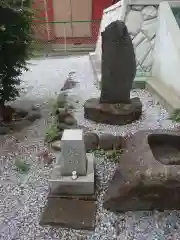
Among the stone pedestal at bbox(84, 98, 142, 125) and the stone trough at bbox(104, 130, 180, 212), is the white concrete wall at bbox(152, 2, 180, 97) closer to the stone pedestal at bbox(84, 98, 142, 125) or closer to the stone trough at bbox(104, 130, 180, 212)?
the stone pedestal at bbox(84, 98, 142, 125)

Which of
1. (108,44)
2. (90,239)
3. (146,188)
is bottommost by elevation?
(90,239)

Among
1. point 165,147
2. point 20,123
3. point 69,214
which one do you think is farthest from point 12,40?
point 69,214

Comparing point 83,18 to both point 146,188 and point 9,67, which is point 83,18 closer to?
point 9,67

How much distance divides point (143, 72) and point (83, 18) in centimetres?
612

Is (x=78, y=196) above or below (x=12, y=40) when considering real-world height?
below

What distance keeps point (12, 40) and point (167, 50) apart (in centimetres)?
272

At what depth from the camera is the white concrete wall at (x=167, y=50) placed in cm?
473

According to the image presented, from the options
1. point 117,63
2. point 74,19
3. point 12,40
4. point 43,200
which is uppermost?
point 74,19

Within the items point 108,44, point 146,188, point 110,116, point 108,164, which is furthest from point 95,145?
point 108,44

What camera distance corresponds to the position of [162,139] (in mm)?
2773

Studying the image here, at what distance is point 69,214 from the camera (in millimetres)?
2270

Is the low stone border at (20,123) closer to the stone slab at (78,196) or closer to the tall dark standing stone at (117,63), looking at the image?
the tall dark standing stone at (117,63)

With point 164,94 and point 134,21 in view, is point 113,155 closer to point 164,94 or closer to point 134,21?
point 164,94

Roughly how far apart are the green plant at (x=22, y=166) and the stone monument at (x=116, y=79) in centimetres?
136
